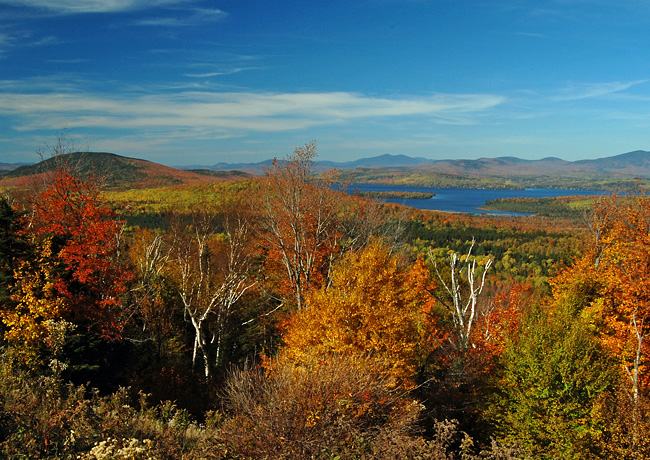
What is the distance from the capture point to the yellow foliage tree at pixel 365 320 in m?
15.2

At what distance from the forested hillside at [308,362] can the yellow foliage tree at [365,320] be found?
0.08m

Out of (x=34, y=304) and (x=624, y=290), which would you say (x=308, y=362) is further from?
(x=624, y=290)

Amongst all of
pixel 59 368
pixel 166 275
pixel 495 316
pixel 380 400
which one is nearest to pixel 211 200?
pixel 166 275

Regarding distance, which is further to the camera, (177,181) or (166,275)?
(177,181)

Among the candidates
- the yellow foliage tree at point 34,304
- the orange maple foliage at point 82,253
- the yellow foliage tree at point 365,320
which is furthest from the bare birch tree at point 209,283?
the yellow foliage tree at point 365,320

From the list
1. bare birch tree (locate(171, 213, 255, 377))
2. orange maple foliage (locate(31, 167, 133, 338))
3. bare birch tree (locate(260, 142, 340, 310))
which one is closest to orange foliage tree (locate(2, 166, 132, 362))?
orange maple foliage (locate(31, 167, 133, 338))

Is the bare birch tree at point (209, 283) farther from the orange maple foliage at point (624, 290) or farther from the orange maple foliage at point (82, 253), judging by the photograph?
the orange maple foliage at point (624, 290)

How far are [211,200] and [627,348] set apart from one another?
8173 centimetres

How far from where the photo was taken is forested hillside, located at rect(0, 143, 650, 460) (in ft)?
26.9

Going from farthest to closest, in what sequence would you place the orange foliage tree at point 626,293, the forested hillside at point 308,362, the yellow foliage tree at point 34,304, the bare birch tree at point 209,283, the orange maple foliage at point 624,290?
the bare birch tree at point 209,283, the orange maple foliage at point 624,290, the orange foliage tree at point 626,293, the yellow foliage tree at point 34,304, the forested hillside at point 308,362

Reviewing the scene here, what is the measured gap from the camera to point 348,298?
15.8 meters

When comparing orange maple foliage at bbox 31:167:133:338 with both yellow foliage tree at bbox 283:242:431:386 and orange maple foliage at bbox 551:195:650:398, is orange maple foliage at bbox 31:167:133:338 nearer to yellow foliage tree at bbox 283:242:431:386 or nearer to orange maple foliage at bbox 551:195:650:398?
yellow foliage tree at bbox 283:242:431:386

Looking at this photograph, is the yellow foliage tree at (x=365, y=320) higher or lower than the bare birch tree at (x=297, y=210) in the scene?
lower

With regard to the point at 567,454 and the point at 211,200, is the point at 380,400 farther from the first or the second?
the point at 211,200
